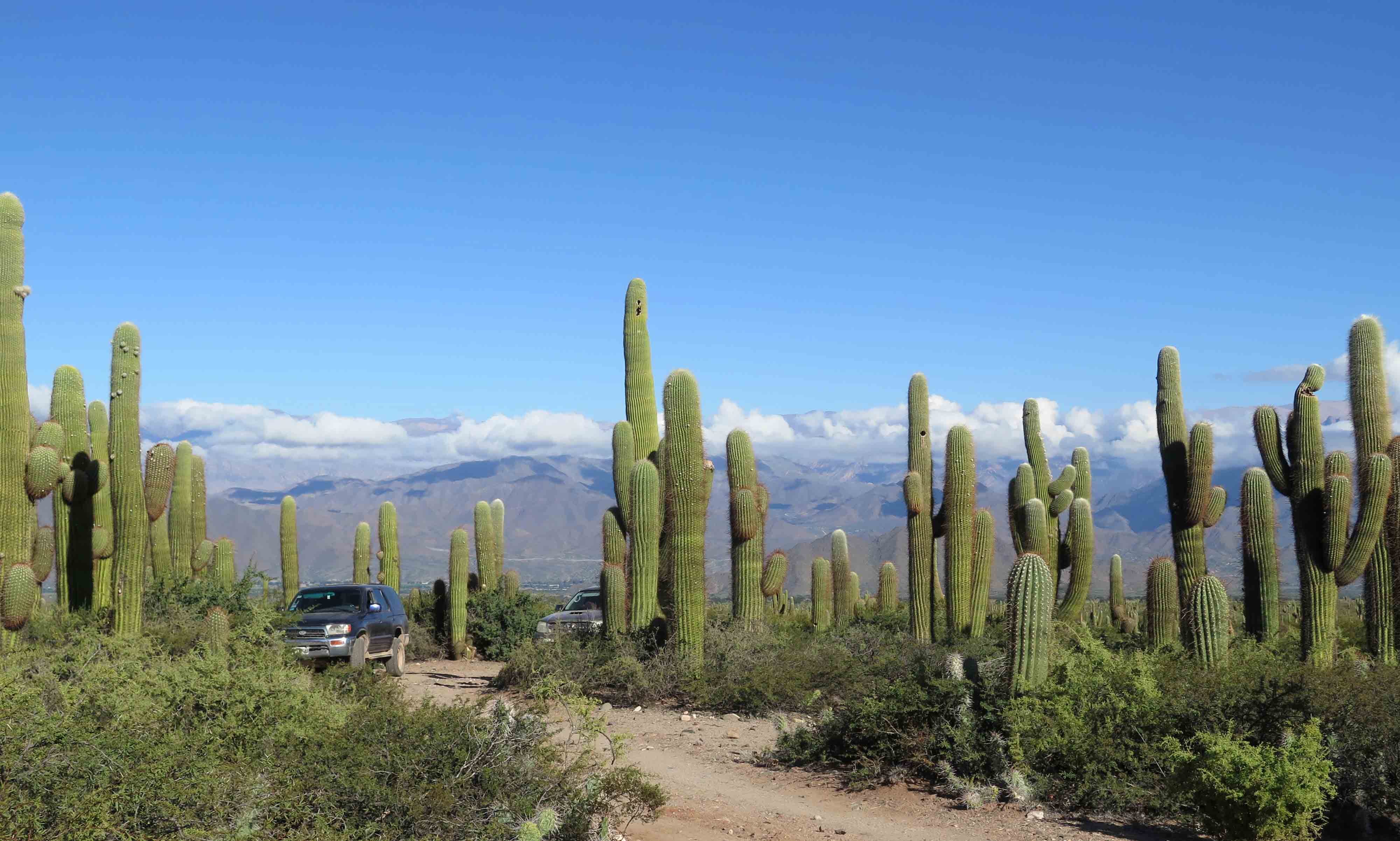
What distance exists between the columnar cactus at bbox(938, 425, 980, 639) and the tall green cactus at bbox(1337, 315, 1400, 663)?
5.46 meters

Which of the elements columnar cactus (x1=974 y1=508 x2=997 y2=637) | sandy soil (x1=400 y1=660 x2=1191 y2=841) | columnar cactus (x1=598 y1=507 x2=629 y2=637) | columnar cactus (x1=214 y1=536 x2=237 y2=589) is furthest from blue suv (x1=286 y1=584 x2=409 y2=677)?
columnar cactus (x1=974 y1=508 x2=997 y2=637)

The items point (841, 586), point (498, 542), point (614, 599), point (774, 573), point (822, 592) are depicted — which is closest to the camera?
point (614, 599)

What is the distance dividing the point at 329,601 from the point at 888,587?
1361 cm

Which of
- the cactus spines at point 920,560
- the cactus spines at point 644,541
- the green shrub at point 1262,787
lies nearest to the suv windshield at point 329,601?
the cactus spines at point 644,541

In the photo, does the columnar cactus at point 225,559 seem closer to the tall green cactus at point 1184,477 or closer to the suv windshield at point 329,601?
the suv windshield at point 329,601

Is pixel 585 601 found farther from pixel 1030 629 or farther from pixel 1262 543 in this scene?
pixel 1030 629

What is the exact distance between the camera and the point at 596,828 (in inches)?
326

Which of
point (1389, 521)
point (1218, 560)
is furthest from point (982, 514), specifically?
point (1218, 560)

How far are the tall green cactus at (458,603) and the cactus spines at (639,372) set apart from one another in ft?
20.7

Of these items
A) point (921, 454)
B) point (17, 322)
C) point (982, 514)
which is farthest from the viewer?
point (921, 454)

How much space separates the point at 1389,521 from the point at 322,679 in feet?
42.1

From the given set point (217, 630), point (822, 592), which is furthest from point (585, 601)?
point (217, 630)

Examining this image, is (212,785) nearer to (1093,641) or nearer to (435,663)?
(1093,641)

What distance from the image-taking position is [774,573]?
814 inches
